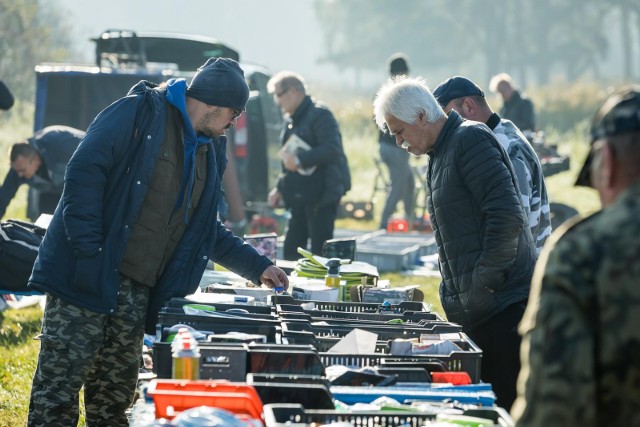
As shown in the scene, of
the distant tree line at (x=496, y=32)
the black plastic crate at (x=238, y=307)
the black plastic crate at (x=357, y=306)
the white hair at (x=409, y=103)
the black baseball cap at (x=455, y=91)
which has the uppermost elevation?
the distant tree line at (x=496, y=32)

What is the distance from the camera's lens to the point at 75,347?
4816 mm

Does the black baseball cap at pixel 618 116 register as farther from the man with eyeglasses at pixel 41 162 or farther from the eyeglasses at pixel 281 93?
the man with eyeglasses at pixel 41 162

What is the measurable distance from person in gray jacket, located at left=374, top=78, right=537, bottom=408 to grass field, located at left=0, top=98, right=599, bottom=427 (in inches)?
19.1

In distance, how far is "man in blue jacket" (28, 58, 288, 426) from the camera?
4.73 metres

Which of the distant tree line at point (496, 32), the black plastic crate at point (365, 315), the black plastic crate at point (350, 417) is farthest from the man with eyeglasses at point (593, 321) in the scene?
the distant tree line at point (496, 32)

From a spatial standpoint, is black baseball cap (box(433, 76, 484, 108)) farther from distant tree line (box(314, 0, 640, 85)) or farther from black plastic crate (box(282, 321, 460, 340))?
distant tree line (box(314, 0, 640, 85))

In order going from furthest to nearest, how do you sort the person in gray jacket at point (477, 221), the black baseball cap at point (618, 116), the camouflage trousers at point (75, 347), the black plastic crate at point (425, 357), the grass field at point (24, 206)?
the grass field at point (24, 206)
the person in gray jacket at point (477, 221)
the camouflage trousers at point (75, 347)
the black plastic crate at point (425, 357)
the black baseball cap at point (618, 116)

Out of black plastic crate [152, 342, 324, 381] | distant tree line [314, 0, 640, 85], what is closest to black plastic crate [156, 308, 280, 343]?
black plastic crate [152, 342, 324, 381]

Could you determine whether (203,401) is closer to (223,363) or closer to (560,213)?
(223,363)

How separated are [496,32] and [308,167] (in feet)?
236

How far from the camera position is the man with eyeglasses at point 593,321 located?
2508 millimetres

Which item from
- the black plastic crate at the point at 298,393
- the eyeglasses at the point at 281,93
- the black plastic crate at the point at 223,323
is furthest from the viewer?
the eyeglasses at the point at 281,93

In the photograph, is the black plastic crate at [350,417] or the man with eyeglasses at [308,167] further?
the man with eyeglasses at [308,167]

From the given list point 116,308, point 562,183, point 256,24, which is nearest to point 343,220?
point 562,183
